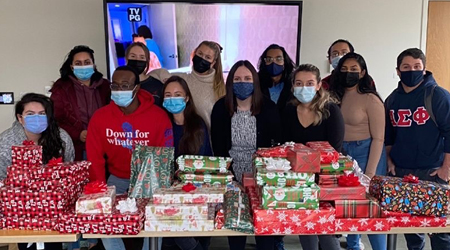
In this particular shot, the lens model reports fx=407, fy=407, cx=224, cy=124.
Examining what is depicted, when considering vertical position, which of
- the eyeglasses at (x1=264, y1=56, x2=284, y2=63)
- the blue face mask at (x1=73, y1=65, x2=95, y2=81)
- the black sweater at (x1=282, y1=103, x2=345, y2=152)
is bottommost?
the black sweater at (x1=282, y1=103, x2=345, y2=152)

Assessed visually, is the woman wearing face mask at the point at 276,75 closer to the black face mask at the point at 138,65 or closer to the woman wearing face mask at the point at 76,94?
the black face mask at the point at 138,65

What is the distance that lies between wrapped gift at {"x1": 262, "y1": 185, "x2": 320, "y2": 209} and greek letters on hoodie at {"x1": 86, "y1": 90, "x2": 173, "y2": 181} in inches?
34.1

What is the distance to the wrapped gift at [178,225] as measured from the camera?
1921 millimetres

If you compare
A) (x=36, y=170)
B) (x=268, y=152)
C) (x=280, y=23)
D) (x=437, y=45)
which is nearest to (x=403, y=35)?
(x=437, y=45)

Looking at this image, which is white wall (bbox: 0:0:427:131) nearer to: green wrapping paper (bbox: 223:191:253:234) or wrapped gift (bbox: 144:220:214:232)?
green wrapping paper (bbox: 223:191:253:234)

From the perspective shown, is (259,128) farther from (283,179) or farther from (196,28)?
(196,28)

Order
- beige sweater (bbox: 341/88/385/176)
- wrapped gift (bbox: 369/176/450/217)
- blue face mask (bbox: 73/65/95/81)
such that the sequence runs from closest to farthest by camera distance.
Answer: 1. wrapped gift (bbox: 369/176/450/217)
2. beige sweater (bbox: 341/88/385/176)
3. blue face mask (bbox: 73/65/95/81)

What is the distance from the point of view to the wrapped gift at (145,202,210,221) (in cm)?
192

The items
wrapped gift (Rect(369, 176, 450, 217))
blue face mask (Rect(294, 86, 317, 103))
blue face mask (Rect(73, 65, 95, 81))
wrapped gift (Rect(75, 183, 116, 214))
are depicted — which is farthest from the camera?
blue face mask (Rect(73, 65, 95, 81))

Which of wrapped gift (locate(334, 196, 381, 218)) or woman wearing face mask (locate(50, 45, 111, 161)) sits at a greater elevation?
woman wearing face mask (locate(50, 45, 111, 161))

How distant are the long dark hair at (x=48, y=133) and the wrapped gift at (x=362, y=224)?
1.68 metres

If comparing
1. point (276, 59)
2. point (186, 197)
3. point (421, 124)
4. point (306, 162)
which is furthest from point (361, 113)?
point (186, 197)

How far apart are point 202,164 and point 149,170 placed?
0.94 ft

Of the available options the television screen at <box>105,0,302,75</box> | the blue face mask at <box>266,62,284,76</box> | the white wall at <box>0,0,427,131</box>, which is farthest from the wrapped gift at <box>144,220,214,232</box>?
the white wall at <box>0,0,427,131</box>
